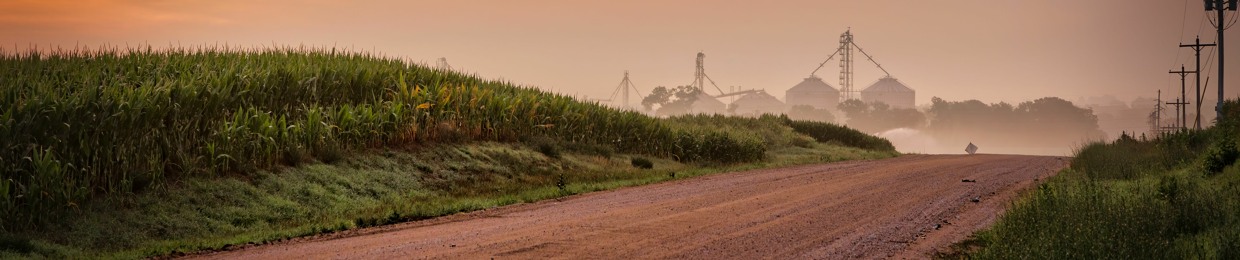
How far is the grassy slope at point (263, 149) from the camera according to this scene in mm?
17453

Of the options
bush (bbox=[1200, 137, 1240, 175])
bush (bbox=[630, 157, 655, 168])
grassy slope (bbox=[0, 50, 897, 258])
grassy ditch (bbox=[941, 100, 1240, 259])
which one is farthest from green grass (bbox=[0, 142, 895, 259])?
bush (bbox=[1200, 137, 1240, 175])

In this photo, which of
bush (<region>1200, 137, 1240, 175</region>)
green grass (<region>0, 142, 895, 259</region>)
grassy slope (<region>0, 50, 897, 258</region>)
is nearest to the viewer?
green grass (<region>0, 142, 895, 259</region>)

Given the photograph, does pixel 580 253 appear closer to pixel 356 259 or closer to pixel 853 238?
pixel 356 259

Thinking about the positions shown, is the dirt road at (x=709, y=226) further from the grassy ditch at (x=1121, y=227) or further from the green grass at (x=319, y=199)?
the green grass at (x=319, y=199)

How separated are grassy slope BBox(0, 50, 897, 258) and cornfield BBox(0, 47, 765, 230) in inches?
1.9

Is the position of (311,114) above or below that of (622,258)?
above

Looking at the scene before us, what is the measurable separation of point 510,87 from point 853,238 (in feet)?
74.9

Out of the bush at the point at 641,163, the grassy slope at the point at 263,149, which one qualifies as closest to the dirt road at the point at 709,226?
the grassy slope at the point at 263,149

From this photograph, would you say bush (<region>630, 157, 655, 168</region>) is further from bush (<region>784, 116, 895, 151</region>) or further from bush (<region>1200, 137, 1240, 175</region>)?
bush (<region>784, 116, 895, 151</region>)

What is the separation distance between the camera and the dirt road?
13.6 m

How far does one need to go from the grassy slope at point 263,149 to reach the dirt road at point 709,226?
199 centimetres

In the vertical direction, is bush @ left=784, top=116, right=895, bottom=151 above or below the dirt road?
above

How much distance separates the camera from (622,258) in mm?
12758

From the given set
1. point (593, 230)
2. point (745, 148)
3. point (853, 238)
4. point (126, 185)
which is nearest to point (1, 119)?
point (126, 185)
